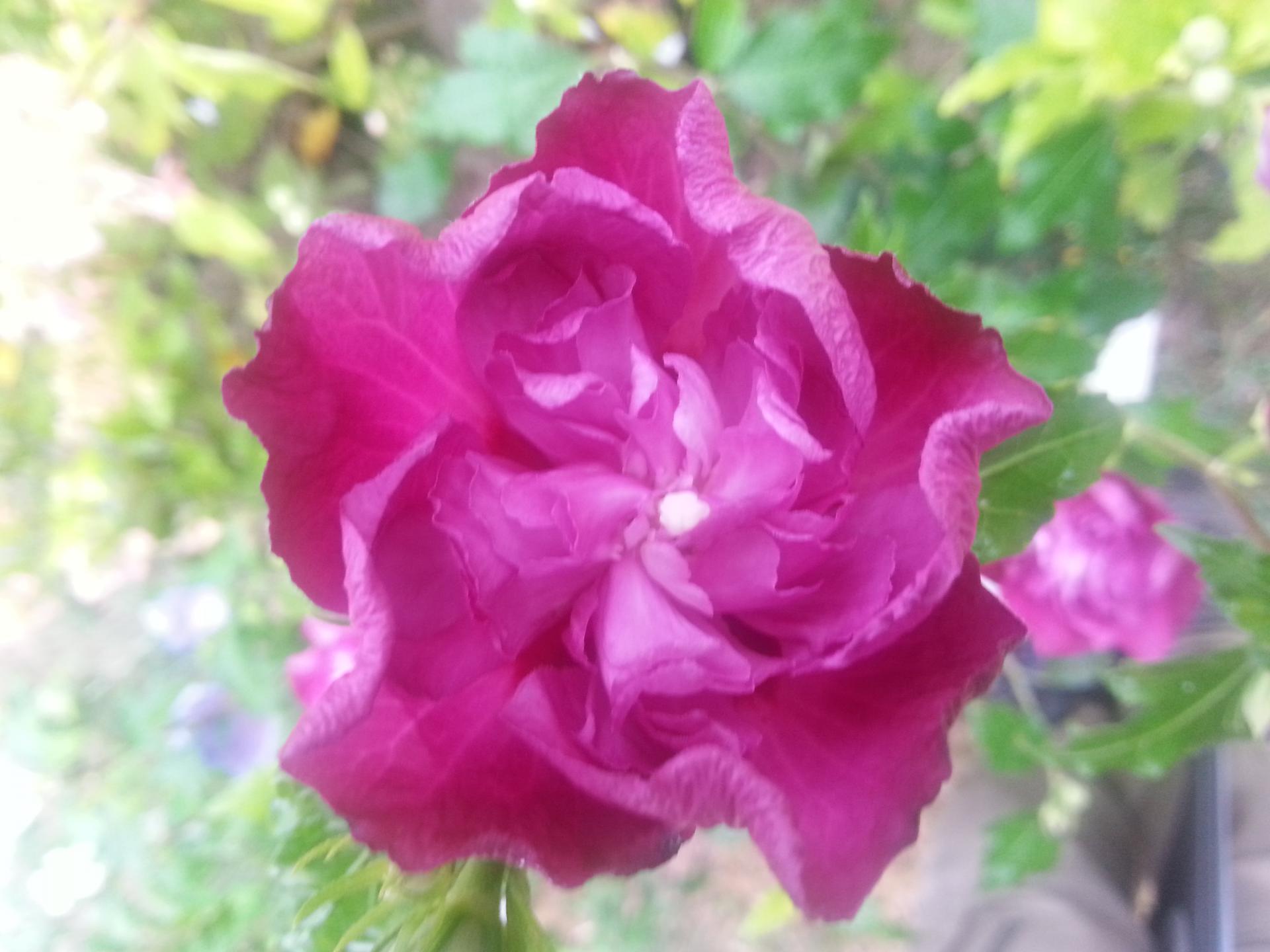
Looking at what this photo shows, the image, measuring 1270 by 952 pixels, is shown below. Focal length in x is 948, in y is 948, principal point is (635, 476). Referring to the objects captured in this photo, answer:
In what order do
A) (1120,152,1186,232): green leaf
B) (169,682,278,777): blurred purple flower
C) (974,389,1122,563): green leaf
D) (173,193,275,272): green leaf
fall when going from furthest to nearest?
(169,682,278,777): blurred purple flower < (173,193,275,272): green leaf < (1120,152,1186,232): green leaf < (974,389,1122,563): green leaf

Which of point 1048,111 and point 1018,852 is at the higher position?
point 1048,111

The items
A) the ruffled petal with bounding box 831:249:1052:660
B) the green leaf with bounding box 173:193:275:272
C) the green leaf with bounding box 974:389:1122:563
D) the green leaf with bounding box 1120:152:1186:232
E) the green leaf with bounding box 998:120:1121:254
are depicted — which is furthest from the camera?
the green leaf with bounding box 173:193:275:272

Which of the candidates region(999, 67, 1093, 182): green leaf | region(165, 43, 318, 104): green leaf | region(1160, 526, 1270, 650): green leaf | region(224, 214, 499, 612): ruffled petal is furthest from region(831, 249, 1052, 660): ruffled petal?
region(165, 43, 318, 104): green leaf

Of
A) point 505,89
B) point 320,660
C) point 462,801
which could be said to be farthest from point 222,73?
point 462,801

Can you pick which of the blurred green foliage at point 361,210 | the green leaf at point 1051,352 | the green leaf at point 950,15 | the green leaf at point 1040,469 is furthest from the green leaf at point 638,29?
the green leaf at point 1040,469

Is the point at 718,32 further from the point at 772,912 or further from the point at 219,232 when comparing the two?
the point at 772,912

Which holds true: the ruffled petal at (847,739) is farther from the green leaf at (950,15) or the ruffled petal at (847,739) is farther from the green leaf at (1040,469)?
the green leaf at (950,15)

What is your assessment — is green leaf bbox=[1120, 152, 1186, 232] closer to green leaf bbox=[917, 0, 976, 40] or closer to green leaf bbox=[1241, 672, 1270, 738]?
green leaf bbox=[917, 0, 976, 40]

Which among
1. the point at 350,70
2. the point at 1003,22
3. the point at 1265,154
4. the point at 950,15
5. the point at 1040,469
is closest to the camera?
the point at 1040,469
